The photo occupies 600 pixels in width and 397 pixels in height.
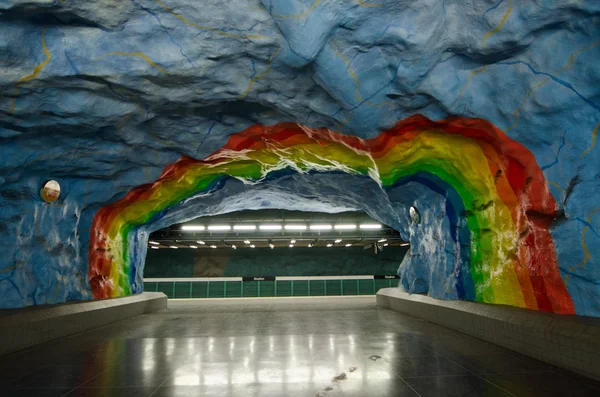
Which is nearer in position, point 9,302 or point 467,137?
point 467,137

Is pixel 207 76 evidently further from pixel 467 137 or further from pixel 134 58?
pixel 467 137

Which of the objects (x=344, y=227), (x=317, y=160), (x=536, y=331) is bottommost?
(x=536, y=331)

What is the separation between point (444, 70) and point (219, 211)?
1042 centimetres

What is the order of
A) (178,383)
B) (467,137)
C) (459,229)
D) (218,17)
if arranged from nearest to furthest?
(178,383), (218,17), (467,137), (459,229)

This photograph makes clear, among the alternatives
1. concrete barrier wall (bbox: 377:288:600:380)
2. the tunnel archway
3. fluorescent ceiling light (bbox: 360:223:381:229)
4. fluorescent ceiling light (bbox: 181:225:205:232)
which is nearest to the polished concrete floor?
concrete barrier wall (bbox: 377:288:600:380)

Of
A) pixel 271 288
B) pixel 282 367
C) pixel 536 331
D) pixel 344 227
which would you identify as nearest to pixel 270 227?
pixel 344 227

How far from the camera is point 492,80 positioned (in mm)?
5848

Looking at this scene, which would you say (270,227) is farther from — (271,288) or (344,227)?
(271,288)

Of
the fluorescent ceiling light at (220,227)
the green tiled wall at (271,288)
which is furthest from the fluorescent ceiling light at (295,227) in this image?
the green tiled wall at (271,288)

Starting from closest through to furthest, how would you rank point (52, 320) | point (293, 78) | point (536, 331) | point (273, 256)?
point (536, 331) → point (293, 78) → point (52, 320) → point (273, 256)

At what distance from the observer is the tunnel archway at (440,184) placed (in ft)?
20.8

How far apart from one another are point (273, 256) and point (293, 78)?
64.9 ft

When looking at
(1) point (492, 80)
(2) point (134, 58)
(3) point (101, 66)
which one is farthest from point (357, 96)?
(3) point (101, 66)

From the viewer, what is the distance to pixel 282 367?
211 inches
